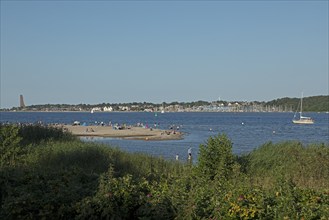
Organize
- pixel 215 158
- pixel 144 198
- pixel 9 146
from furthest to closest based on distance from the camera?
pixel 9 146
pixel 215 158
pixel 144 198

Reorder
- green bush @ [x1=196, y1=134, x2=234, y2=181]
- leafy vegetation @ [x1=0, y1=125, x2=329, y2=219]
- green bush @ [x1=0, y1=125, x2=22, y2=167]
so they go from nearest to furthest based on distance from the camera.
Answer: leafy vegetation @ [x1=0, y1=125, x2=329, y2=219], green bush @ [x1=196, y1=134, x2=234, y2=181], green bush @ [x1=0, y1=125, x2=22, y2=167]

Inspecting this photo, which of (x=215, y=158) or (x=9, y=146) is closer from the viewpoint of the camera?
(x=215, y=158)

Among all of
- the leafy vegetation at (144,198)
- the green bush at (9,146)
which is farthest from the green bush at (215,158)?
the green bush at (9,146)

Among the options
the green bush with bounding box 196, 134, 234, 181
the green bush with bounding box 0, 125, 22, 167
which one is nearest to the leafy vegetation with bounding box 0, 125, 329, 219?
the green bush with bounding box 196, 134, 234, 181

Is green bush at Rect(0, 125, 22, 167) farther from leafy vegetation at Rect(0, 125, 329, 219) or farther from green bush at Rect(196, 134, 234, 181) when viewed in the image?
green bush at Rect(196, 134, 234, 181)

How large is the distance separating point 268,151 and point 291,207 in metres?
11.3

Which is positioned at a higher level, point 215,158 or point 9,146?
point 9,146

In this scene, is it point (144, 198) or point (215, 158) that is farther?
point (215, 158)

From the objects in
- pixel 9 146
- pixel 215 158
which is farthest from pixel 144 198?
pixel 9 146

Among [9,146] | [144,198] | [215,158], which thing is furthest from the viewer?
[9,146]

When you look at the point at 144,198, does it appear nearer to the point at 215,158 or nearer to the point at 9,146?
the point at 215,158

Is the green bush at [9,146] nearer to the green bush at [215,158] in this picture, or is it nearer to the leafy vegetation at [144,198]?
the leafy vegetation at [144,198]

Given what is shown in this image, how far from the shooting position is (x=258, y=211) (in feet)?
24.0

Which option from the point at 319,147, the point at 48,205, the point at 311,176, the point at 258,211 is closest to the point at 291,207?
the point at 258,211
